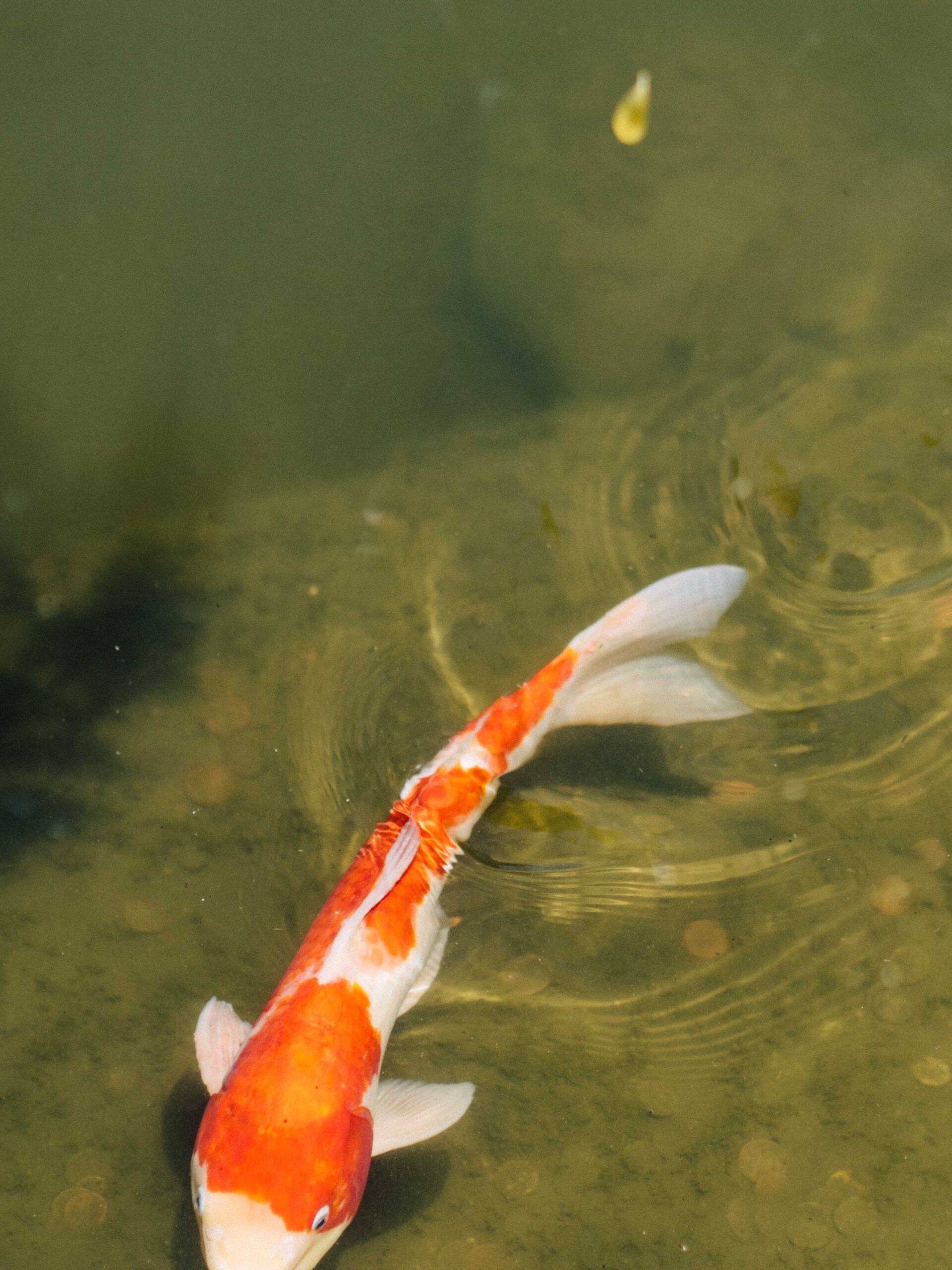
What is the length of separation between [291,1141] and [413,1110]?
0.44 meters

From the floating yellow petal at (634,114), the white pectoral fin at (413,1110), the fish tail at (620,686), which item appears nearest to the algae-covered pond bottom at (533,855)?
the white pectoral fin at (413,1110)

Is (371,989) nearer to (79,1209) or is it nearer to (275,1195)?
(275,1195)

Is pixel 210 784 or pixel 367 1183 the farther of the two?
pixel 210 784

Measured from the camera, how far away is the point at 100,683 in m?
3.69

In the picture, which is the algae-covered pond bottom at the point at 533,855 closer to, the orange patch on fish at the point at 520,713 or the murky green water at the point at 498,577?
the murky green water at the point at 498,577

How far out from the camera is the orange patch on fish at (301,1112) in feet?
8.30

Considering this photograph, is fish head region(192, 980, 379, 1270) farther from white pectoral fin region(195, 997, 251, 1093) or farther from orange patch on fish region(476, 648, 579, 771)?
orange patch on fish region(476, 648, 579, 771)

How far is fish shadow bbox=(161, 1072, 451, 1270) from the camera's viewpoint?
9.49 ft

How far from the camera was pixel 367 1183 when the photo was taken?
3.01 meters

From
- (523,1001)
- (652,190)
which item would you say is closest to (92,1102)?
(523,1001)

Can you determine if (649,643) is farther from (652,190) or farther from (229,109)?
(229,109)

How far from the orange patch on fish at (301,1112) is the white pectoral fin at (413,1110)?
6 cm

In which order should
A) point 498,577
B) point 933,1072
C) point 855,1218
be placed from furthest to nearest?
1. point 498,577
2. point 933,1072
3. point 855,1218

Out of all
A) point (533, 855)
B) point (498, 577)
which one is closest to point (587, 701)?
point (533, 855)
